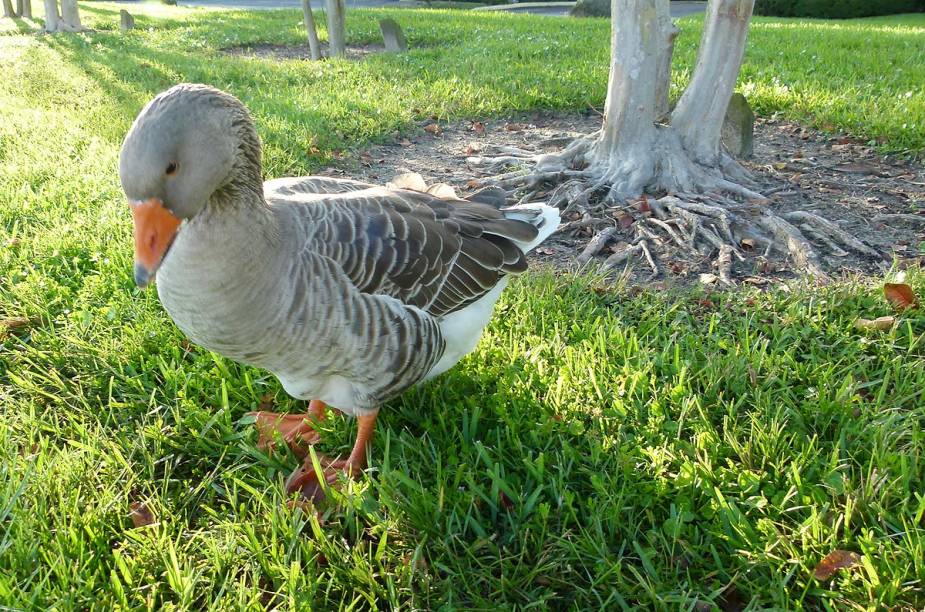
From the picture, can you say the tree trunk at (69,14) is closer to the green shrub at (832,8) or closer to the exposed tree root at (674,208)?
the exposed tree root at (674,208)

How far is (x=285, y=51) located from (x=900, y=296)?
1160 centimetres

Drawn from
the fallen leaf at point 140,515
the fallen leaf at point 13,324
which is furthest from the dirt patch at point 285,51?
the fallen leaf at point 140,515

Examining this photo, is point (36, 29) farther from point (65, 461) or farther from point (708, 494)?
point (708, 494)

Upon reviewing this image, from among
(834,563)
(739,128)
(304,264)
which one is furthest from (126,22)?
(834,563)

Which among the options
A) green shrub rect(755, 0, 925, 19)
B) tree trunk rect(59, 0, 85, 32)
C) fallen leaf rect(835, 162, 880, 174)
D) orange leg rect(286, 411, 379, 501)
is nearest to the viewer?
orange leg rect(286, 411, 379, 501)

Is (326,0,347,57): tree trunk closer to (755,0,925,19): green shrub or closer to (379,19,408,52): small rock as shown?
(379,19,408,52): small rock

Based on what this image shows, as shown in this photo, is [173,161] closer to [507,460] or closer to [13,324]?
[507,460]

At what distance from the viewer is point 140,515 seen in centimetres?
235

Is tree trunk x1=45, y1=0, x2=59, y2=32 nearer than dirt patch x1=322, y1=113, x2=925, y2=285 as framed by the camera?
No

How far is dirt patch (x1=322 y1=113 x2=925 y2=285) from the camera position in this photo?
4012 millimetres

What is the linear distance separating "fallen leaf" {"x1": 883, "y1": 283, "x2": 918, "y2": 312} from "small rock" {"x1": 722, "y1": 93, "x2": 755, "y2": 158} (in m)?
2.44

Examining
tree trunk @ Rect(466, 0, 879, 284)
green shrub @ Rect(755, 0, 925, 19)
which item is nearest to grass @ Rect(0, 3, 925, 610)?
tree trunk @ Rect(466, 0, 879, 284)

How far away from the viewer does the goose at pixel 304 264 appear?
6.06ft

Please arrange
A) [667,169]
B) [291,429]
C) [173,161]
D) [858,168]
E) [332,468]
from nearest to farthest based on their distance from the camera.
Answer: [173,161]
[332,468]
[291,429]
[667,169]
[858,168]
